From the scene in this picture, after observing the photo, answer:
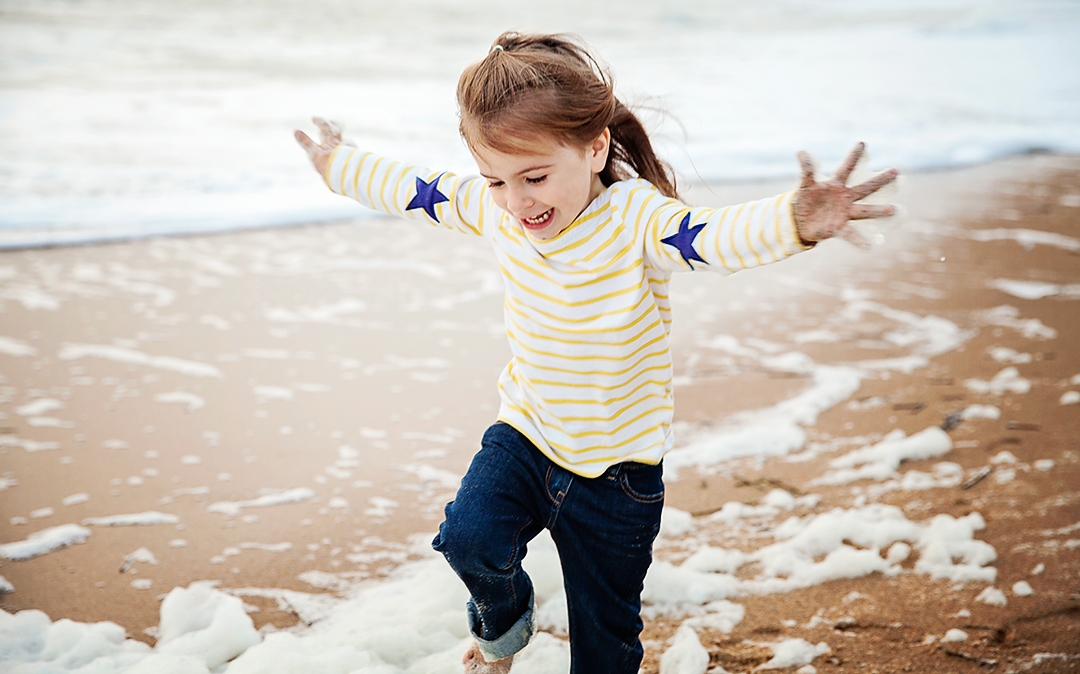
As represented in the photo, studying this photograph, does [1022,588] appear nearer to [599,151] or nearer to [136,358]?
[599,151]

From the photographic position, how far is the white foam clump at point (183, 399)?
373 centimetres

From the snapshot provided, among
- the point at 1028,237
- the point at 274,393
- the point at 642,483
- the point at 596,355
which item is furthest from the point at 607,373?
the point at 1028,237

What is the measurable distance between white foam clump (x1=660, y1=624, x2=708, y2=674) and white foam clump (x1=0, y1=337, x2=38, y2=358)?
10.2 ft

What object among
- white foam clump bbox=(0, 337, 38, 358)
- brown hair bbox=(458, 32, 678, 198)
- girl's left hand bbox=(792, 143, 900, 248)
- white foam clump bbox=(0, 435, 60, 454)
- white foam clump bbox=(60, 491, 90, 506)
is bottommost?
white foam clump bbox=(60, 491, 90, 506)

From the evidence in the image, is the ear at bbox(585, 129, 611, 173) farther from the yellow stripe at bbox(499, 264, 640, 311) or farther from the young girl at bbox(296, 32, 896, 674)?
the yellow stripe at bbox(499, 264, 640, 311)

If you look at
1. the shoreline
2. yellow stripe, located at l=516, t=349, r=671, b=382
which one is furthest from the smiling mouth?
the shoreline

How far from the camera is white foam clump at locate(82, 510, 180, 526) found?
2.93m

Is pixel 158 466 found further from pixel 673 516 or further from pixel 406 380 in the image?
pixel 673 516

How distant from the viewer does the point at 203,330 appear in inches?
175

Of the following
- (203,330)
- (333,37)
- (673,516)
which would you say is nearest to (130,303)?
(203,330)

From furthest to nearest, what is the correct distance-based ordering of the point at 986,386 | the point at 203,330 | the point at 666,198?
the point at 203,330 < the point at 986,386 < the point at 666,198

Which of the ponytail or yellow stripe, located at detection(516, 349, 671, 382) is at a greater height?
A: the ponytail

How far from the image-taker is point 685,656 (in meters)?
2.40

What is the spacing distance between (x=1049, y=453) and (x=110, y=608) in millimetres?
3073
